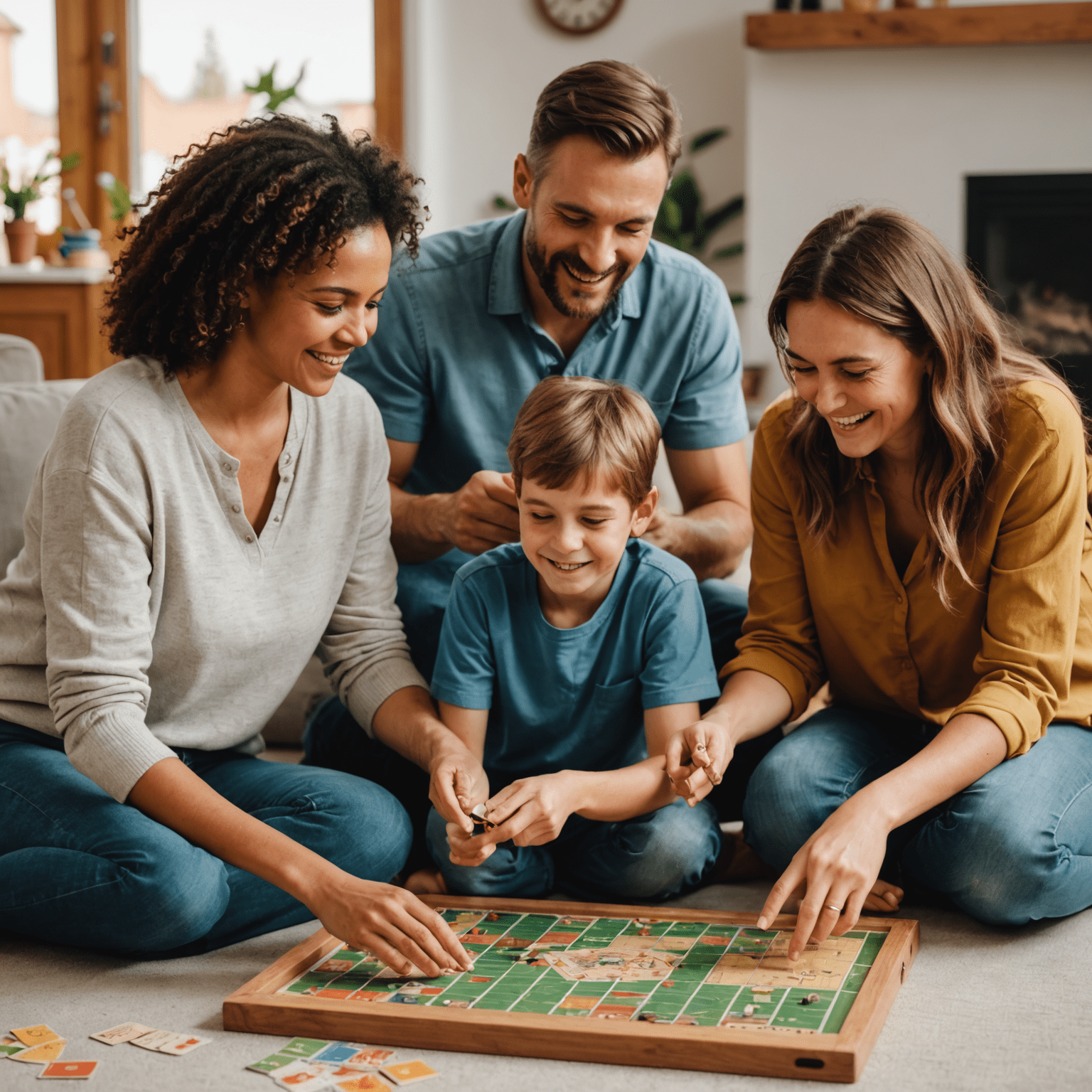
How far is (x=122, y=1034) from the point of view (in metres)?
1.29

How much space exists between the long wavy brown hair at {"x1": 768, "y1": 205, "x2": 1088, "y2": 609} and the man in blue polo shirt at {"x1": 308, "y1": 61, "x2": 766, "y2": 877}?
1.17 ft

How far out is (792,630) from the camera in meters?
1.72

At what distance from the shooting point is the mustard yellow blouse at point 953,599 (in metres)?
1.53

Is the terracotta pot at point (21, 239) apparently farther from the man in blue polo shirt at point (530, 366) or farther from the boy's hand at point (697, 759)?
the boy's hand at point (697, 759)

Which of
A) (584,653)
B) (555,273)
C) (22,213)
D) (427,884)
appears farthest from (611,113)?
(22,213)

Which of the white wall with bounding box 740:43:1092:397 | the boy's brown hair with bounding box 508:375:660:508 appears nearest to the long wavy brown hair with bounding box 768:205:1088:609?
the boy's brown hair with bounding box 508:375:660:508

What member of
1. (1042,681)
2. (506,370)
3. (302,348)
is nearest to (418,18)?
(506,370)

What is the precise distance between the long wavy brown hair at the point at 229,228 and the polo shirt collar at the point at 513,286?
400 millimetres

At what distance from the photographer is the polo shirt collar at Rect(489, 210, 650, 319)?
1.94 metres

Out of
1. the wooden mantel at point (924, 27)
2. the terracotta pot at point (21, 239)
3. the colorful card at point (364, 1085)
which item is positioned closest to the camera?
the colorful card at point (364, 1085)

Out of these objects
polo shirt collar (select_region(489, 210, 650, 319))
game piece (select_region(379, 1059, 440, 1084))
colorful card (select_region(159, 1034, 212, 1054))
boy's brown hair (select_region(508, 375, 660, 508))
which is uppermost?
polo shirt collar (select_region(489, 210, 650, 319))

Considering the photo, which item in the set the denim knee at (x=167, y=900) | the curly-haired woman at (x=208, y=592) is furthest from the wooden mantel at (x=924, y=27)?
the denim knee at (x=167, y=900)

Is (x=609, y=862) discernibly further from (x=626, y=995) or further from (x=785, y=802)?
(x=626, y=995)

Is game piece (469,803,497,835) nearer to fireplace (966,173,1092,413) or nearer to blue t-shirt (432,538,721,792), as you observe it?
blue t-shirt (432,538,721,792)
